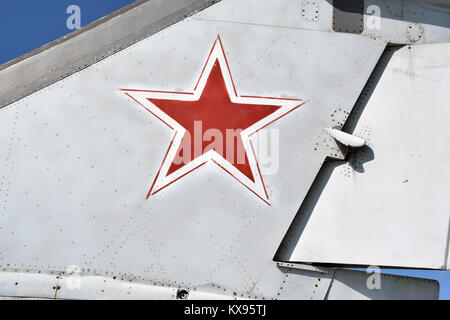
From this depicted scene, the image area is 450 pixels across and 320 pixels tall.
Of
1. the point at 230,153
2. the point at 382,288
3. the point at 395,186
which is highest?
the point at 230,153

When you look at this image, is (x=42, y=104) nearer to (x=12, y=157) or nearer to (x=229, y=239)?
(x=12, y=157)

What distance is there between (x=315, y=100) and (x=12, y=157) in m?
2.44

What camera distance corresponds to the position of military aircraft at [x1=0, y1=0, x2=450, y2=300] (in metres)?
3.05

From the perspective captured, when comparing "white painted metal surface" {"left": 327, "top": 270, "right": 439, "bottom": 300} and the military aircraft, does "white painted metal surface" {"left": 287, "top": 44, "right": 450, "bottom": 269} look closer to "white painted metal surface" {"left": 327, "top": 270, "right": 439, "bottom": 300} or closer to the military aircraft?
the military aircraft

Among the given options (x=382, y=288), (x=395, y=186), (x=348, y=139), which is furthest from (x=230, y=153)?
(x=382, y=288)

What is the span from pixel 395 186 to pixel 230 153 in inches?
55.4

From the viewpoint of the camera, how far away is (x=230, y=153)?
131 inches

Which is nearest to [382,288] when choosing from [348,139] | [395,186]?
[395,186]

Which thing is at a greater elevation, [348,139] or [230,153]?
[348,139]

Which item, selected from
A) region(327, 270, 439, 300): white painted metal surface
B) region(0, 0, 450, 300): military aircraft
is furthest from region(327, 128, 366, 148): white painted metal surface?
region(327, 270, 439, 300): white painted metal surface

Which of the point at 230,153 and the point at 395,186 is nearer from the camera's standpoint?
the point at 230,153

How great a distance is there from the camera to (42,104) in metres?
3.14

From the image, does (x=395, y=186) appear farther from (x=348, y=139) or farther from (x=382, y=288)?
(x=382, y=288)

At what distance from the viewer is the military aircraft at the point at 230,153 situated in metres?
3.05
